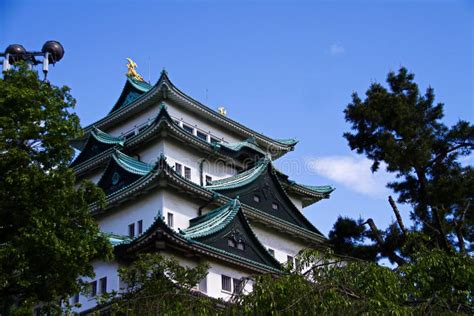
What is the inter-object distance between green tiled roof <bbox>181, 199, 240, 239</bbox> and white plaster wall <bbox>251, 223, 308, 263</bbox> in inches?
135

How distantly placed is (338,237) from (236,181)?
32.1ft

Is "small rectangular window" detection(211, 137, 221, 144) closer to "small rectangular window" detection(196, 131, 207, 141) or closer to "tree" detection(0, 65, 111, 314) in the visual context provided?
"small rectangular window" detection(196, 131, 207, 141)

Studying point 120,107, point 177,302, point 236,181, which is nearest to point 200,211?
point 236,181

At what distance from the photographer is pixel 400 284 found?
37.1ft

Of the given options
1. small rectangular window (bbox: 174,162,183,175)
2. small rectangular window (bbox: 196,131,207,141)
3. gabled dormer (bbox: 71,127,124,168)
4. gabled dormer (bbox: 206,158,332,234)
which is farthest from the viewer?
small rectangular window (bbox: 196,131,207,141)

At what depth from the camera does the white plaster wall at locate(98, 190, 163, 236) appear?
2895 centimetres

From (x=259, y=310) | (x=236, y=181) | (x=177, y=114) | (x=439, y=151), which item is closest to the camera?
(x=259, y=310)

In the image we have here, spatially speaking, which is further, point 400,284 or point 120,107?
point 120,107

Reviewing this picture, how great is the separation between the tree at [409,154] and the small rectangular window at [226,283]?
5521 millimetres

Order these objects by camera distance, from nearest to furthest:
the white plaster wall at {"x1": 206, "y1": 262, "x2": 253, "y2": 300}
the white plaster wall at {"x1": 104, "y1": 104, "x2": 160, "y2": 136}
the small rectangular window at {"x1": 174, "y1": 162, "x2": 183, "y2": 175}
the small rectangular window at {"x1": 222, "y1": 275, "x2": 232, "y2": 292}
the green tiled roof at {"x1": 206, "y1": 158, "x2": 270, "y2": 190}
A: the white plaster wall at {"x1": 206, "y1": 262, "x2": 253, "y2": 300} < the small rectangular window at {"x1": 222, "y1": 275, "x2": 232, "y2": 292} < the green tiled roof at {"x1": 206, "y1": 158, "x2": 270, "y2": 190} < the small rectangular window at {"x1": 174, "y1": 162, "x2": 183, "y2": 175} < the white plaster wall at {"x1": 104, "y1": 104, "x2": 160, "y2": 136}

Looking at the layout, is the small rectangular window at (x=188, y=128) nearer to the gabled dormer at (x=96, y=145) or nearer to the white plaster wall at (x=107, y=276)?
the gabled dormer at (x=96, y=145)

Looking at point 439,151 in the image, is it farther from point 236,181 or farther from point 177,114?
point 177,114

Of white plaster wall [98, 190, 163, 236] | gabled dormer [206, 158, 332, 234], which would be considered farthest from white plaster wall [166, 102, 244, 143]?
white plaster wall [98, 190, 163, 236]

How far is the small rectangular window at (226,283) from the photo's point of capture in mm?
26938
